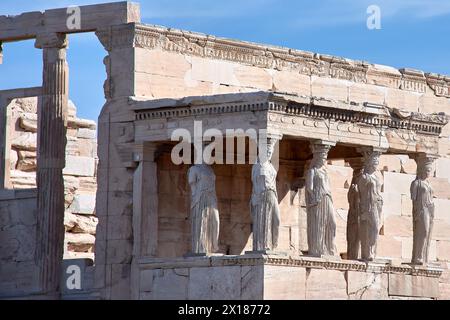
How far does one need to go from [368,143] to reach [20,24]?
575 cm

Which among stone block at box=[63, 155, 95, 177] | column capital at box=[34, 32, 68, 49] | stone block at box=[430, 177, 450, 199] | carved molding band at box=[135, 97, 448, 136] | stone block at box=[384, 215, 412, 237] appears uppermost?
column capital at box=[34, 32, 68, 49]

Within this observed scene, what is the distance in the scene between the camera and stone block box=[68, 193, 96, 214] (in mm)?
40153

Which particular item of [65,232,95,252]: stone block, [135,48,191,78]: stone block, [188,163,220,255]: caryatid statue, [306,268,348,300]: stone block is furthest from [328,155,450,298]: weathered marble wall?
[65,232,95,252]: stone block

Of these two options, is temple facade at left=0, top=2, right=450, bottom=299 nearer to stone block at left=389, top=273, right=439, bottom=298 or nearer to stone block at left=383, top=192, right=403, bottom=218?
stone block at left=389, top=273, right=439, bottom=298

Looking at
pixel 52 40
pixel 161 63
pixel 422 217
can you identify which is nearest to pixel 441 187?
pixel 422 217

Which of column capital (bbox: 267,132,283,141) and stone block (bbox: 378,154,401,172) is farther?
stone block (bbox: 378,154,401,172)

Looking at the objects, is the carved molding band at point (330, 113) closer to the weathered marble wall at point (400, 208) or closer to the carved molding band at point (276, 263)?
the carved molding band at point (276, 263)

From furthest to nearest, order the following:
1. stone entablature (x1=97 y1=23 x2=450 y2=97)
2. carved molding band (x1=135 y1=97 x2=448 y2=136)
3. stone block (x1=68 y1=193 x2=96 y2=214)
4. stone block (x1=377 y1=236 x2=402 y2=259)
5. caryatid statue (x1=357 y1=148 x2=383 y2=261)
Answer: stone block (x1=68 y1=193 x2=96 y2=214) → stone block (x1=377 y1=236 x2=402 y2=259) → caryatid statue (x1=357 y1=148 x2=383 y2=261) → stone entablature (x1=97 y1=23 x2=450 y2=97) → carved molding band (x1=135 y1=97 x2=448 y2=136)

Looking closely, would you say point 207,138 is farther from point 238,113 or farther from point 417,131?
point 417,131

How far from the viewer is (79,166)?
40.4 metres

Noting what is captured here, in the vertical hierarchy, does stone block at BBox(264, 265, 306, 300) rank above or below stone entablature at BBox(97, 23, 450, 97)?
below

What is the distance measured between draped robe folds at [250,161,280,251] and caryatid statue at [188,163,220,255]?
73cm

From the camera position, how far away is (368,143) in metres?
34.0
